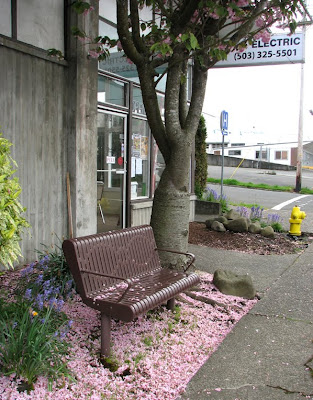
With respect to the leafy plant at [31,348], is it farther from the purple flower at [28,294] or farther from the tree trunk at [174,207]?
the tree trunk at [174,207]

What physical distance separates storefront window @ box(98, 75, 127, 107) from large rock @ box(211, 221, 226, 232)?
3.23 meters

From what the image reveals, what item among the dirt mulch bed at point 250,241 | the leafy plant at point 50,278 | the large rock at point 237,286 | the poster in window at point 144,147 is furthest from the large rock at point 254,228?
the leafy plant at point 50,278

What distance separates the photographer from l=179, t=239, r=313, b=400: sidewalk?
11.0 ft

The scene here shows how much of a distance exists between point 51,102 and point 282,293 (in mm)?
4167

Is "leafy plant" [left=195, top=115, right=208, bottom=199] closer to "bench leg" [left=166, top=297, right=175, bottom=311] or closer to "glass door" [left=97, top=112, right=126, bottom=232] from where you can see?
"glass door" [left=97, top=112, right=126, bottom=232]

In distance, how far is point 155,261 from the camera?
4.94 metres

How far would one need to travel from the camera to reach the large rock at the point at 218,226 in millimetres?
9531

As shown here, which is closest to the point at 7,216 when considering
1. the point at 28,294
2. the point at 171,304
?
the point at 28,294

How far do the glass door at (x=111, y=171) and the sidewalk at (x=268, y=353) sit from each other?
124 inches

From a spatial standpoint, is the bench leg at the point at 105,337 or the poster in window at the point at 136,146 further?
the poster in window at the point at 136,146

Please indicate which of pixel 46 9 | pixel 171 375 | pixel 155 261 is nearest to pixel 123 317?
pixel 171 375

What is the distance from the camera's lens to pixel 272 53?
9.70 meters

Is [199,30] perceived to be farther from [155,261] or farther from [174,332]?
[174,332]

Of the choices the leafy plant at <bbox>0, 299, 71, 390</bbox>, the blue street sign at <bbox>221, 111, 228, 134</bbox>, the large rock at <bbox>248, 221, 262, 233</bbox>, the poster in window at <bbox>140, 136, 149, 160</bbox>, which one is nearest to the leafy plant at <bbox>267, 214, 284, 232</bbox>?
the large rock at <bbox>248, 221, 262, 233</bbox>
